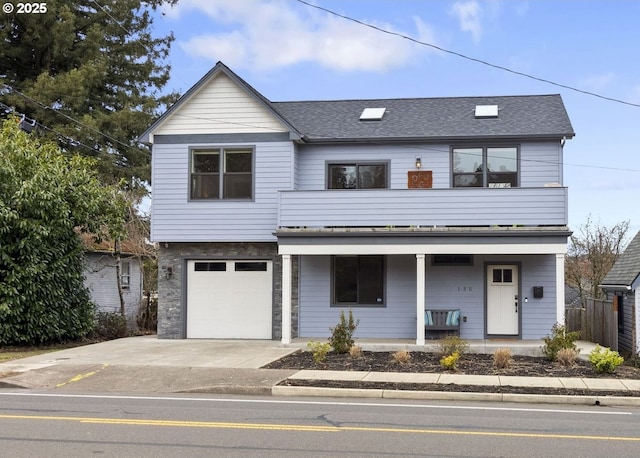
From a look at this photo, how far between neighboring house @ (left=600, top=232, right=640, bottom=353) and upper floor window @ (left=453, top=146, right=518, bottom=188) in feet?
12.2

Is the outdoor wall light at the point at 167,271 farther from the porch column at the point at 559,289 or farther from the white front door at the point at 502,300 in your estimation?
the porch column at the point at 559,289

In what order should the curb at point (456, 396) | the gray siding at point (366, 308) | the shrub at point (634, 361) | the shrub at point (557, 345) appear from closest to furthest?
the curb at point (456, 396) → the shrub at point (557, 345) → the shrub at point (634, 361) → the gray siding at point (366, 308)

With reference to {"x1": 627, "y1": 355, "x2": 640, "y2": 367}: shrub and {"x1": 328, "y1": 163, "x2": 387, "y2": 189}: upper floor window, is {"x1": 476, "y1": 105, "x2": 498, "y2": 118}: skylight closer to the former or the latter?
{"x1": 328, "y1": 163, "x2": 387, "y2": 189}: upper floor window

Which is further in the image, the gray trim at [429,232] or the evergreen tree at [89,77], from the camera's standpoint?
the evergreen tree at [89,77]

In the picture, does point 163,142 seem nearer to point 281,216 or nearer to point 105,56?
point 281,216

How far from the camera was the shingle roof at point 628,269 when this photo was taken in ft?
58.4

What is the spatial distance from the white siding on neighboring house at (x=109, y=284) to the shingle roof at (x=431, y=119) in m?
9.62

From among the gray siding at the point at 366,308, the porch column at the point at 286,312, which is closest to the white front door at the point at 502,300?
the gray siding at the point at 366,308

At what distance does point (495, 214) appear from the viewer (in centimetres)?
1802

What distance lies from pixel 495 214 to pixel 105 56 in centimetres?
2281

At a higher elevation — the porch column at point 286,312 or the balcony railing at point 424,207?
the balcony railing at point 424,207

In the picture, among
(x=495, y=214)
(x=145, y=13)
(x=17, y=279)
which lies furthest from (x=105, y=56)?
(x=495, y=214)

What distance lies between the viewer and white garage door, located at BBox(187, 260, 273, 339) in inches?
799

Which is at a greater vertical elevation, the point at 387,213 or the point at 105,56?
the point at 105,56
